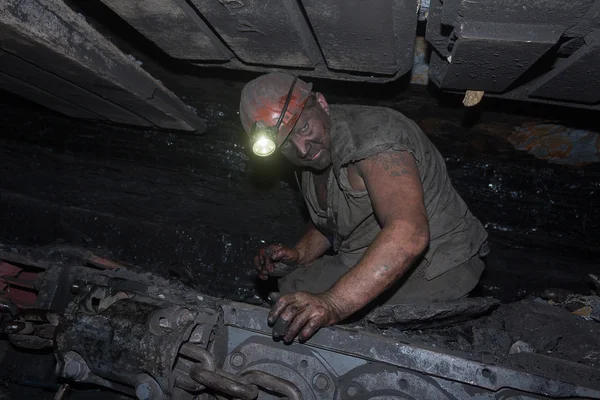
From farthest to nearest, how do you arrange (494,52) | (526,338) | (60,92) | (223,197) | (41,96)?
1. (223,197)
2. (41,96)
3. (60,92)
4. (526,338)
5. (494,52)

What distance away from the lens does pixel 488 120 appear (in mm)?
3166

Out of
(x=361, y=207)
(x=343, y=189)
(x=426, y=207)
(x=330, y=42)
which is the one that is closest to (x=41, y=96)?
(x=330, y=42)

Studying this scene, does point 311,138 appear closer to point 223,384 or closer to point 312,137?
point 312,137

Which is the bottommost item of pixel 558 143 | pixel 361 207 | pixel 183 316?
pixel 183 316

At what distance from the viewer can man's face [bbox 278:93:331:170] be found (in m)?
2.33

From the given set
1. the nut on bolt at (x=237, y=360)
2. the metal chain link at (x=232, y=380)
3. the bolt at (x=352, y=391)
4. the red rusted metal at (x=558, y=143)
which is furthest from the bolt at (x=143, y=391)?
the red rusted metal at (x=558, y=143)

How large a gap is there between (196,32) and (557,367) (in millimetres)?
2443

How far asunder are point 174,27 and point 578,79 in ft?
7.37

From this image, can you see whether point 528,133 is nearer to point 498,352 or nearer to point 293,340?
point 498,352

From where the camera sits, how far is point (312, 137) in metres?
2.34

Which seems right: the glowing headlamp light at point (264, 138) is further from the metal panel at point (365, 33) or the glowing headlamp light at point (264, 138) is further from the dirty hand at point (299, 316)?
the dirty hand at point (299, 316)

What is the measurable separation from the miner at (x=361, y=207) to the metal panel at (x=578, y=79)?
2.36 ft

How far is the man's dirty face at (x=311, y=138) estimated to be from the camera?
233cm

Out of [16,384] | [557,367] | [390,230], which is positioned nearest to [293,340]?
[390,230]
